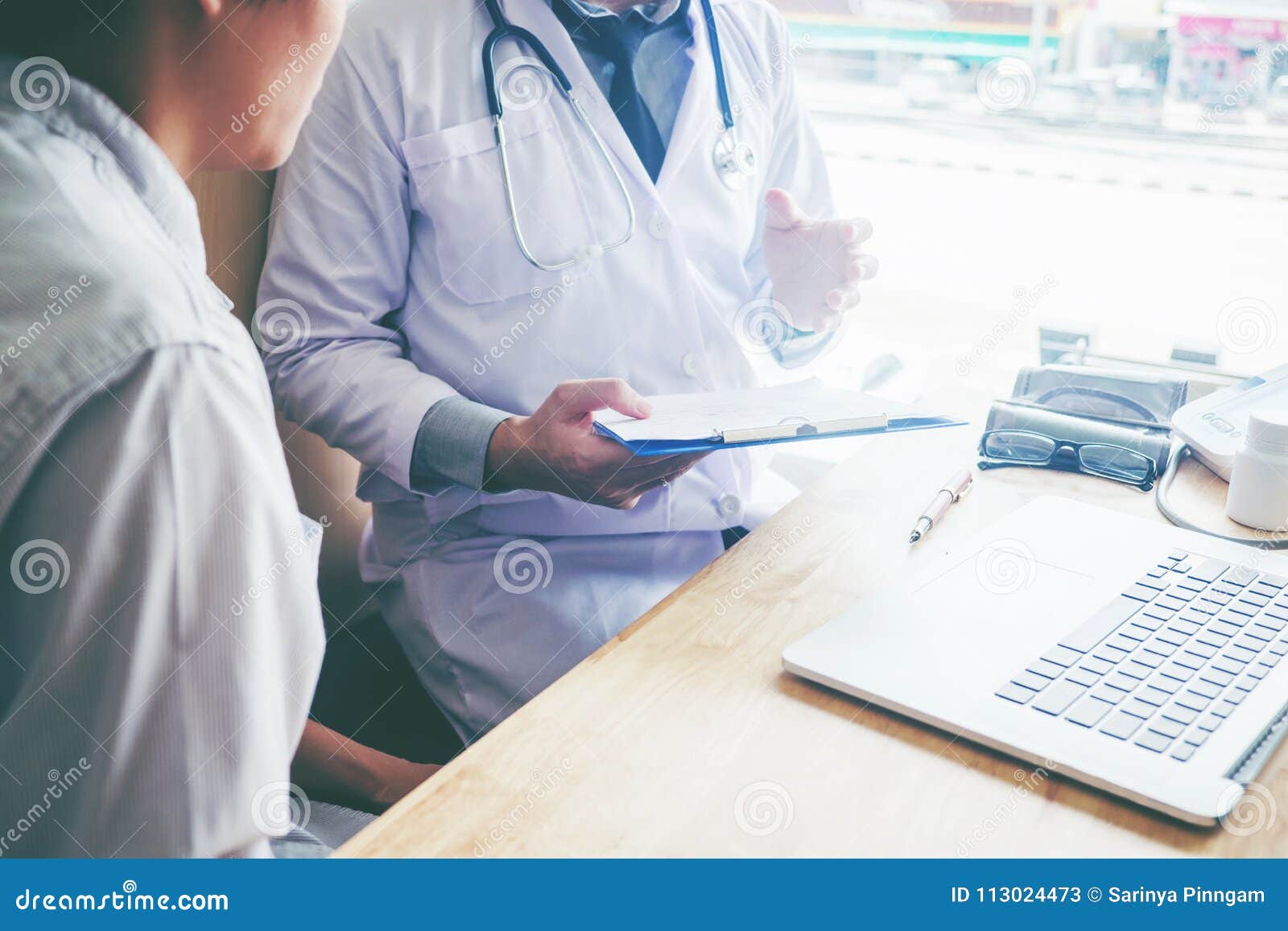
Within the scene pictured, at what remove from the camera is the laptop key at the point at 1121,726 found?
68 centimetres

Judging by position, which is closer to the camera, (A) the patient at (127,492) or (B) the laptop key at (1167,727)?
(A) the patient at (127,492)

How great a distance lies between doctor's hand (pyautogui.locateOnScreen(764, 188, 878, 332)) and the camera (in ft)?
4.28

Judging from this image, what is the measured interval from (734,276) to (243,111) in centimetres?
76

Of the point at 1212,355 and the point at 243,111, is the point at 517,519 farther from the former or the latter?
the point at 1212,355

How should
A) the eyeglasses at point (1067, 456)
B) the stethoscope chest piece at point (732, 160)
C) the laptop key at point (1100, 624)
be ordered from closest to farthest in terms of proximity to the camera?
the laptop key at point (1100, 624) < the eyeglasses at point (1067, 456) < the stethoscope chest piece at point (732, 160)

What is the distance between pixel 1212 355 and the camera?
1430mm
